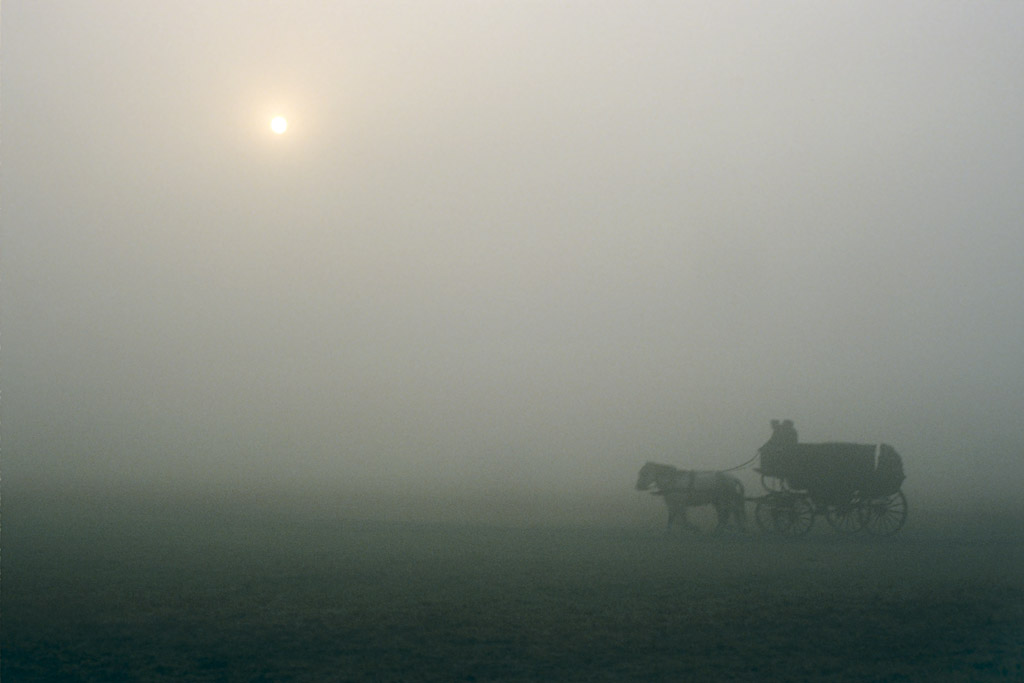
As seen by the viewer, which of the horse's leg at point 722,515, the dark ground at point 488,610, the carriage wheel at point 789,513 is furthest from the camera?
the horse's leg at point 722,515

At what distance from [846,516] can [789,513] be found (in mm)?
1548

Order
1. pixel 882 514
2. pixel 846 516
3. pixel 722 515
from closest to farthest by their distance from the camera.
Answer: pixel 882 514
pixel 846 516
pixel 722 515

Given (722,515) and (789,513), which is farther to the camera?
(722,515)

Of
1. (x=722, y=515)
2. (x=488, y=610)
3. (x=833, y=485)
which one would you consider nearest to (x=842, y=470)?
(x=833, y=485)

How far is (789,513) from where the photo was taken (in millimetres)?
16234

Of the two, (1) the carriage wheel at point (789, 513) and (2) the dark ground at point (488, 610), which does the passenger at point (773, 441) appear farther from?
(2) the dark ground at point (488, 610)

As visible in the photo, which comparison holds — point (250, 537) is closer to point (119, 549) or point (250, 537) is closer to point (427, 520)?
point (119, 549)

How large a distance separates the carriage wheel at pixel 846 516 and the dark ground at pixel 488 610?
114 inches

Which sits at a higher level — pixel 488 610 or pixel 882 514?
pixel 882 514

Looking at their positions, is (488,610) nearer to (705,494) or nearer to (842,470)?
(705,494)

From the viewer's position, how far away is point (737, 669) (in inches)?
269

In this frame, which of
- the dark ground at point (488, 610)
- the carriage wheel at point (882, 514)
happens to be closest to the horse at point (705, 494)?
the carriage wheel at point (882, 514)

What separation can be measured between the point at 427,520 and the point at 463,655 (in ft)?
34.1

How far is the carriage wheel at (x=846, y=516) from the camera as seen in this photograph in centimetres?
1655
